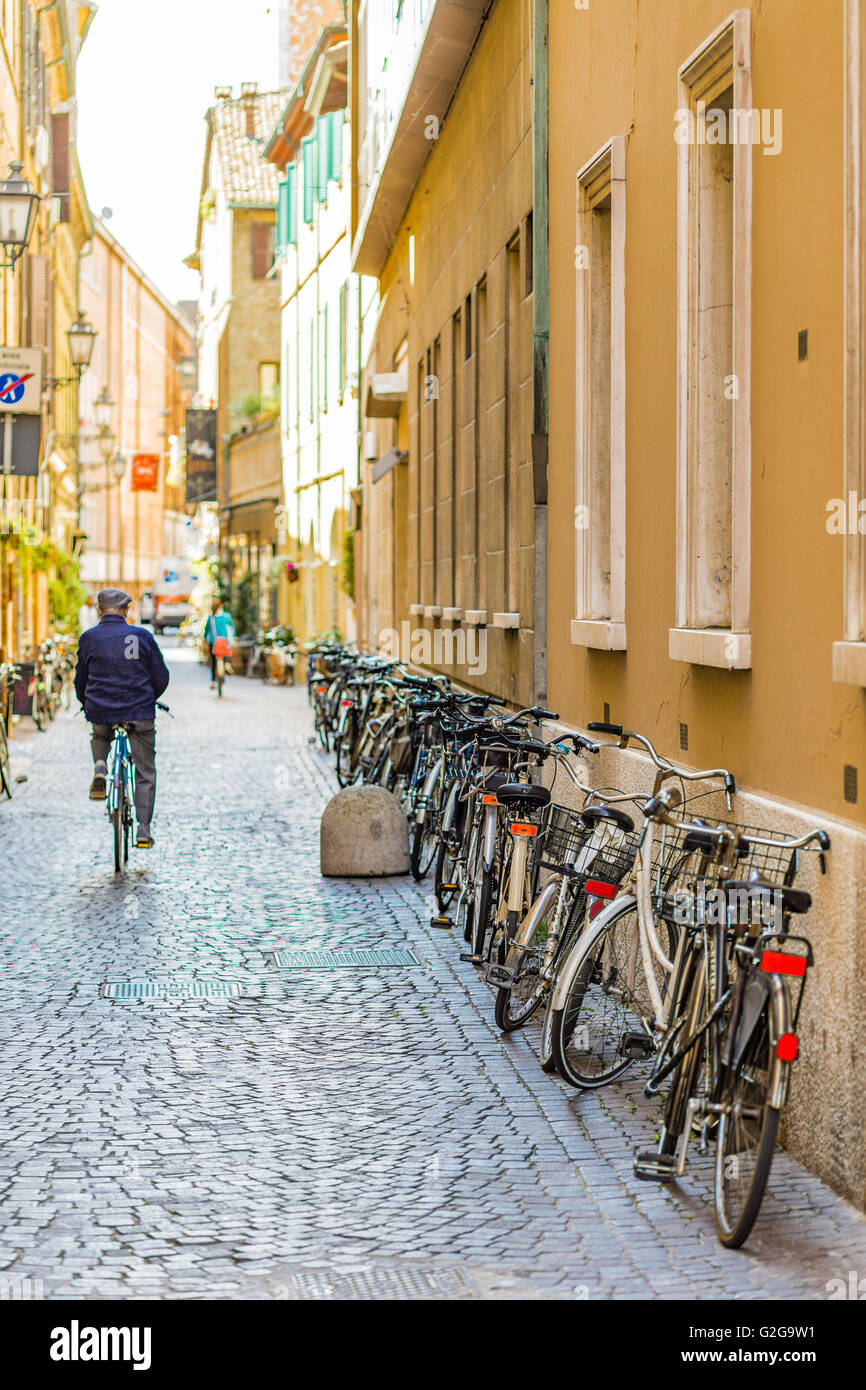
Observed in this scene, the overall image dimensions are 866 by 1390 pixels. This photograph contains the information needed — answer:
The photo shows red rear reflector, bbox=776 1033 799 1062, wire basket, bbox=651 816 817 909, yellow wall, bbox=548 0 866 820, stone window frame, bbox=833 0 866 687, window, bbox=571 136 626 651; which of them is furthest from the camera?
window, bbox=571 136 626 651

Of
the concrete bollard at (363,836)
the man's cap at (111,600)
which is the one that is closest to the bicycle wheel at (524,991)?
the concrete bollard at (363,836)

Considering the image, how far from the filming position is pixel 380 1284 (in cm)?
483

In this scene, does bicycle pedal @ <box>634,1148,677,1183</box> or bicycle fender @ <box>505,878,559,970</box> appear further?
bicycle fender @ <box>505,878,559,970</box>

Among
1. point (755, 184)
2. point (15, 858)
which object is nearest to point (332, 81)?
point (15, 858)

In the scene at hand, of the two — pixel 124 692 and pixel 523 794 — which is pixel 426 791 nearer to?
pixel 124 692

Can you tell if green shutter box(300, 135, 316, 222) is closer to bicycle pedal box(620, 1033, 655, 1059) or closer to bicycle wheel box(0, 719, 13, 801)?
bicycle wheel box(0, 719, 13, 801)

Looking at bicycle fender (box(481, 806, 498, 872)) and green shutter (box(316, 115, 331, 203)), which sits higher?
green shutter (box(316, 115, 331, 203))

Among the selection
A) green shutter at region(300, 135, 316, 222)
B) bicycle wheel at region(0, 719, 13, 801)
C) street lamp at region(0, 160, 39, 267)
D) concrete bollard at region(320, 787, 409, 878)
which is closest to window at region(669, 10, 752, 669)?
concrete bollard at region(320, 787, 409, 878)

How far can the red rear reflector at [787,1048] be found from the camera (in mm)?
4914

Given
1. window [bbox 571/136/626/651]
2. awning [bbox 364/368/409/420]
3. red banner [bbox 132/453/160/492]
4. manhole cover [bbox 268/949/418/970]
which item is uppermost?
red banner [bbox 132/453/160/492]

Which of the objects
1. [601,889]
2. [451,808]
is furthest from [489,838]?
[601,889]

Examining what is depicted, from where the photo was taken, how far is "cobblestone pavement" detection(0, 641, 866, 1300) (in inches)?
195

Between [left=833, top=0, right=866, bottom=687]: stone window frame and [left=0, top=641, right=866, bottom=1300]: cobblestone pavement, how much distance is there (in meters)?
1.65
